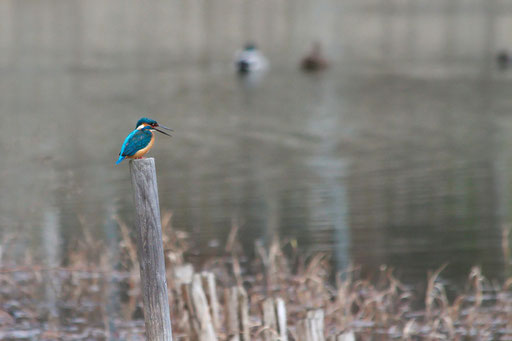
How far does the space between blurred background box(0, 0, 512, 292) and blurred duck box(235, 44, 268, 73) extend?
2.28 ft

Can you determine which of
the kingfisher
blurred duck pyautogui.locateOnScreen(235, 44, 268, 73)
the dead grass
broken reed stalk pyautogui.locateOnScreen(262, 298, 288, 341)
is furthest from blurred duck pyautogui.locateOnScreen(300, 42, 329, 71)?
the kingfisher

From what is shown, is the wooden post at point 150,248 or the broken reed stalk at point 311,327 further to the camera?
the broken reed stalk at point 311,327

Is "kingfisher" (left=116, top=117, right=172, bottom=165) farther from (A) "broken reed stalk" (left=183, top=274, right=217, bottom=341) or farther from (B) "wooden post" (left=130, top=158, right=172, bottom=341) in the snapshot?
(A) "broken reed stalk" (left=183, top=274, right=217, bottom=341)

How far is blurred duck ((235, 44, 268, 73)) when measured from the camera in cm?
3597

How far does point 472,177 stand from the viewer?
16.9 metres

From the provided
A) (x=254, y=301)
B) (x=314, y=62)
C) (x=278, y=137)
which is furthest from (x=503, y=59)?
(x=254, y=301)

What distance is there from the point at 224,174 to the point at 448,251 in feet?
21.7

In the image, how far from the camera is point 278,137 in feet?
72.0

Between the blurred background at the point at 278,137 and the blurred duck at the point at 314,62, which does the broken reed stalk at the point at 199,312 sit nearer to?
the blurred background at the point at 278,137

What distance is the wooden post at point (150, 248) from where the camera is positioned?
17.6 feet

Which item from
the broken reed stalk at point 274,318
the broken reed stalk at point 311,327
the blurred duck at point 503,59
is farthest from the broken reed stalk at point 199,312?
the blurred duck at point 503,59

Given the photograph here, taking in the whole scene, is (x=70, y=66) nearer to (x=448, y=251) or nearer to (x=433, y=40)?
(x=433, y=40)

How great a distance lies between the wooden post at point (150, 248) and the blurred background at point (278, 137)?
5511 millimetres

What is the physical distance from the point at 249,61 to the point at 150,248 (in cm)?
3079
